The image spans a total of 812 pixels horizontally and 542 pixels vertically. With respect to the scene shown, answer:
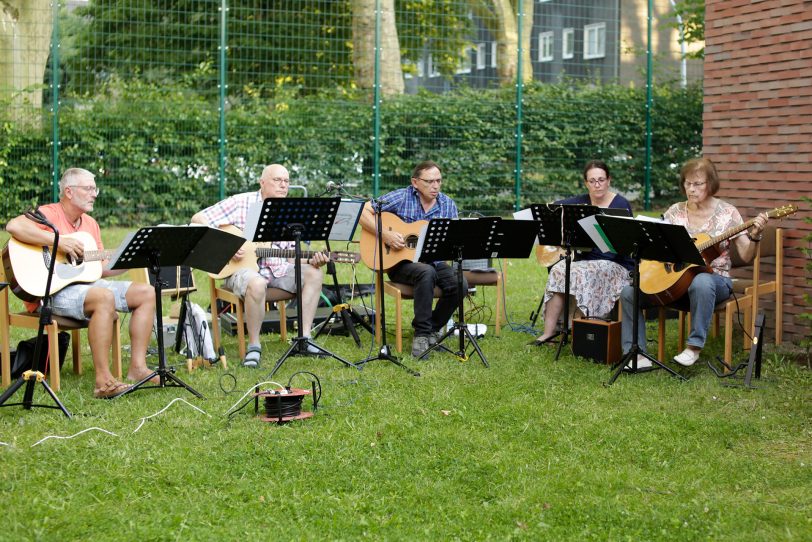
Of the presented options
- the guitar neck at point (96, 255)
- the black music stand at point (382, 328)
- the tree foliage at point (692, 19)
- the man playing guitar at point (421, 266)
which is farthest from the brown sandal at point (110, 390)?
the tree foliage at point (692, 19)

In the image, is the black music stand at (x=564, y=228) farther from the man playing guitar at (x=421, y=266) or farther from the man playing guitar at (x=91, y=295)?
the man playing guitar at (x=91, y=295)

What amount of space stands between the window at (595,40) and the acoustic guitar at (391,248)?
9946 millimetres

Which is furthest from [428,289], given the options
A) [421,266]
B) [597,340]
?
[597,340]

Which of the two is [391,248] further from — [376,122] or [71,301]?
[376,122]

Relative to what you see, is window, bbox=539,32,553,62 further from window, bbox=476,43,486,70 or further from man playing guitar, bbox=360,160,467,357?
man playing guitar, bbox=360,160,467,357

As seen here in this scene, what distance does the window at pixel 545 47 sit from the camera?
15.6 meters

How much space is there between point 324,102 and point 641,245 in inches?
330

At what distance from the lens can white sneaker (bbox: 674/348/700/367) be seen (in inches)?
269

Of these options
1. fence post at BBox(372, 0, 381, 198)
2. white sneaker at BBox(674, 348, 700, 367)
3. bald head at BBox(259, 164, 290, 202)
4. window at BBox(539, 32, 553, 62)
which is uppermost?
window at BBox(539, 32, 553, 62)

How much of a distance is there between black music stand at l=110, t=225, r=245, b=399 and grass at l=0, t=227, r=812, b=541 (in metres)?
0.19

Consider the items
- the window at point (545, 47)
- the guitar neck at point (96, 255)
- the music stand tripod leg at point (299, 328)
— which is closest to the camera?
the guitar neck at point (96, 255)

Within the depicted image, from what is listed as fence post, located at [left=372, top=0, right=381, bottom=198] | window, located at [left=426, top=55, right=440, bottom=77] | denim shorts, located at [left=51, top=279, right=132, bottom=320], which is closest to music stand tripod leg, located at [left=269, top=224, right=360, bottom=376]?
denim shorts, located at [left=51, top=279, right=132, bottom=320]

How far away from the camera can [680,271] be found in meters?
6.90

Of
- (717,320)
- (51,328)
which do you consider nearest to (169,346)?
(51,328)
